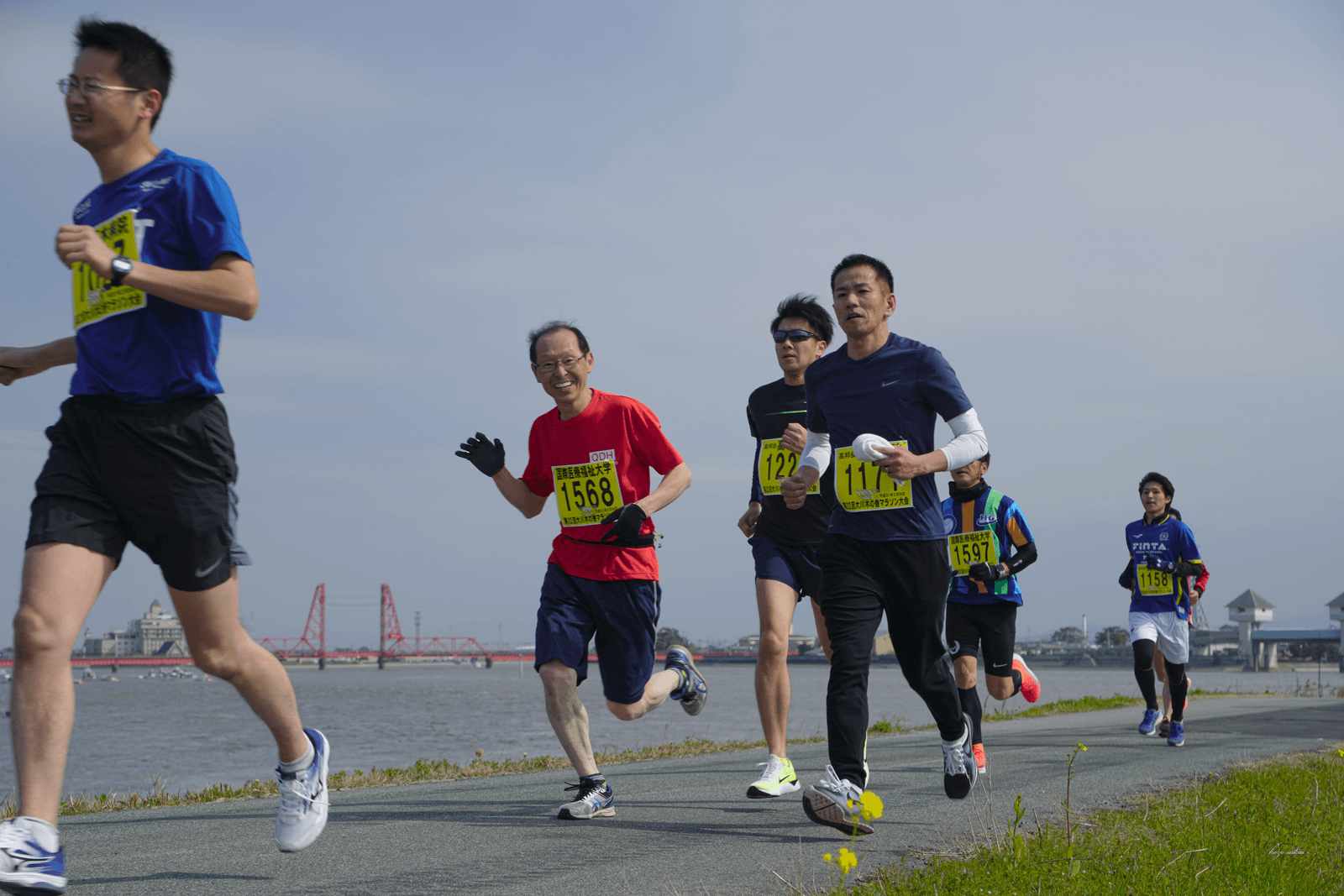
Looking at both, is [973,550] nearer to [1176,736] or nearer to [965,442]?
[1176,736]

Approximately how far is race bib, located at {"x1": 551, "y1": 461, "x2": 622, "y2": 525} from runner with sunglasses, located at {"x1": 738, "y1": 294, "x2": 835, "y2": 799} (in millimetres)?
914

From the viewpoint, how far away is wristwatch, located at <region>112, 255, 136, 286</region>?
122 inches

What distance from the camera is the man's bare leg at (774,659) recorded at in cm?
598

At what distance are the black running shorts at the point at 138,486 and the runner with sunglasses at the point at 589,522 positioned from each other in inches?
95.0

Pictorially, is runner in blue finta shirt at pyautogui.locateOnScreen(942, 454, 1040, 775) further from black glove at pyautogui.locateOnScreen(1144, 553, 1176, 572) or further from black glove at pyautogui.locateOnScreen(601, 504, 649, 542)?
black glove at pyautogui.locateOnScreen(601, 504, 649, 542)

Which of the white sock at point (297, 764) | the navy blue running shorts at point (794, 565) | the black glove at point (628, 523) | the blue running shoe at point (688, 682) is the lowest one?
the blue running shoe at point (688, 682)

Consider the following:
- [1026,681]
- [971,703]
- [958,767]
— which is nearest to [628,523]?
[958,767]

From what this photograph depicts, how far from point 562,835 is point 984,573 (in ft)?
13.7

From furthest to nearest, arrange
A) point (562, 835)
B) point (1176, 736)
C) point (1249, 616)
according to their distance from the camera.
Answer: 1. point (1249, 616)
2. point (1176, 736)
3. point (562, 835)

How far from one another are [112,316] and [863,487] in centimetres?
302

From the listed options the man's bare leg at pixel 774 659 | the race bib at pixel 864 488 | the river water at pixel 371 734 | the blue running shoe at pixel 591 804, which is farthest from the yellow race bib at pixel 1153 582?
the blue running shoe at pixel 591 804

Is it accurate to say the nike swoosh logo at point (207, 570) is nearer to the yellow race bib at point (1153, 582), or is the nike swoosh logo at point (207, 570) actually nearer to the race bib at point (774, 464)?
the race bib at point (774, 464)

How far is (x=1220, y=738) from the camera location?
10148 millimetres

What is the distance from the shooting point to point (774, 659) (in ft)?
19.7
